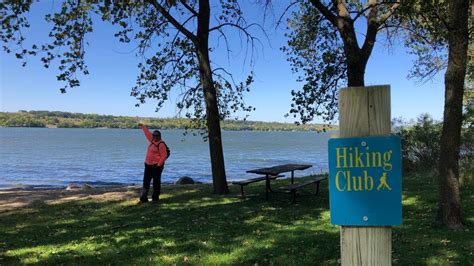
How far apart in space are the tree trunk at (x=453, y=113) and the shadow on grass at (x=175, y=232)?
190 cm

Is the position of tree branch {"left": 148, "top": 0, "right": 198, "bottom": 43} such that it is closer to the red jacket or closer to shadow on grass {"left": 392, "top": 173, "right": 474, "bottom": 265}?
the red jacket

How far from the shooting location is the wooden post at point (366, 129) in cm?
232

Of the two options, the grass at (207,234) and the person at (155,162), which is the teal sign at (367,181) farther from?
the person at (155,162)

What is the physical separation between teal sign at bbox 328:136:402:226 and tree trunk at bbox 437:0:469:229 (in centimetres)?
539

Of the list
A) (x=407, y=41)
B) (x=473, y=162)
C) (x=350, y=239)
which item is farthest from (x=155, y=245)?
(x=473, y=162)

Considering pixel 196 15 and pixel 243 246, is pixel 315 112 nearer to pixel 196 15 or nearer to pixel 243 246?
pixel 196 15

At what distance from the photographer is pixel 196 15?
1266 cm

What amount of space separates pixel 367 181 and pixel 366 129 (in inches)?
10.7

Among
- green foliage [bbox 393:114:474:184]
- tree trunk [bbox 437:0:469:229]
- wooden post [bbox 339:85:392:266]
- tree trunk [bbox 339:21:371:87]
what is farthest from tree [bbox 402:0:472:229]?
green foliage [bbox 393:114:474:184]

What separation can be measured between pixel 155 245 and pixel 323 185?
8519mm

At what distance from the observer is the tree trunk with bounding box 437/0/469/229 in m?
6.93

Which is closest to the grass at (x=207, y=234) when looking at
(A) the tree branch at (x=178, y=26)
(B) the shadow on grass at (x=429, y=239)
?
(B) the shadow on grass at (x=429, y=239)

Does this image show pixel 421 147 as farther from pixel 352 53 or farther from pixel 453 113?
pixel 453 113

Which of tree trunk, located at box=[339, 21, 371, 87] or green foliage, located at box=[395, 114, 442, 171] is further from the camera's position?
green foliage, located at box=[395, 114, 442, 171]
